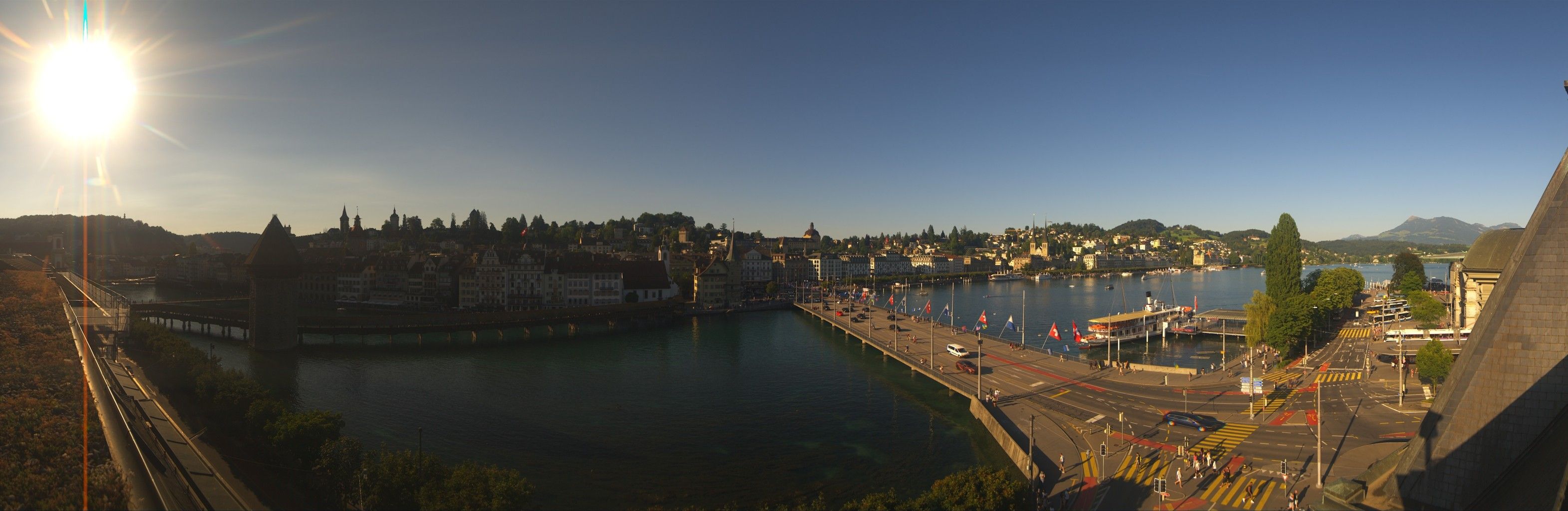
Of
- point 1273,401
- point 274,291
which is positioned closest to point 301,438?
point 274,291

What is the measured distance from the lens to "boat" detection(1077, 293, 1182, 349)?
1905 inches

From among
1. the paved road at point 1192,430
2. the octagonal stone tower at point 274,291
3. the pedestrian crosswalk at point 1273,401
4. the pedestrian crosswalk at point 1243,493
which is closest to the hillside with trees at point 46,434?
the paved road at point 1192,430

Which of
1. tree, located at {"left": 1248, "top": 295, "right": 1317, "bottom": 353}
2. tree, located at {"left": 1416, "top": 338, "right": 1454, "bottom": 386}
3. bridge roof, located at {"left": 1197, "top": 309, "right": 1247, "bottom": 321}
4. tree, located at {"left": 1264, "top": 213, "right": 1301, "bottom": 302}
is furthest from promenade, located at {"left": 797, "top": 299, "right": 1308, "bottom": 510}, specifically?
bridge roof, located at {"left": 1197, "top": 309, "right": 1247, "bottom": 321}

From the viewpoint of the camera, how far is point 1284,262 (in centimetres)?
4606

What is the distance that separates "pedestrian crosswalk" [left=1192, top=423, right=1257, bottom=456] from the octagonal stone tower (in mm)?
51942

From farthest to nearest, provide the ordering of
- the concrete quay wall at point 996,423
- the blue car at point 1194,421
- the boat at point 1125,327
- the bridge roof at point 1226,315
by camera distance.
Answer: the bridge roof at point 1226,315
the boat at point 1125,327
the blue car at point 1194,421
the concrete quay wall at point 996,423

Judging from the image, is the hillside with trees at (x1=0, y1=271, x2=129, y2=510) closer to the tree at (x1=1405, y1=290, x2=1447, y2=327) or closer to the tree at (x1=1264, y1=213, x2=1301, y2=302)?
the tree at (x1=1264, y1=213, x2=1301, y2=302)

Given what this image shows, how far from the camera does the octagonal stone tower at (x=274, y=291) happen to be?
42.3 metres

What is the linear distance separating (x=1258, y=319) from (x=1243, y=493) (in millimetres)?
26020

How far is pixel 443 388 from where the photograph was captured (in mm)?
32688

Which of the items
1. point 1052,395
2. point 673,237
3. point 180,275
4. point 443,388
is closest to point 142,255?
point 180,275

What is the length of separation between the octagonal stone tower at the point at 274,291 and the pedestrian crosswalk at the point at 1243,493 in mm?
51778

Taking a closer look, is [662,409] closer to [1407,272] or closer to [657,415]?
[657,415]

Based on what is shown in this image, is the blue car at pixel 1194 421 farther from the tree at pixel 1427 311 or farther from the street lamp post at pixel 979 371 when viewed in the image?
the tree at pixel 1427 311
